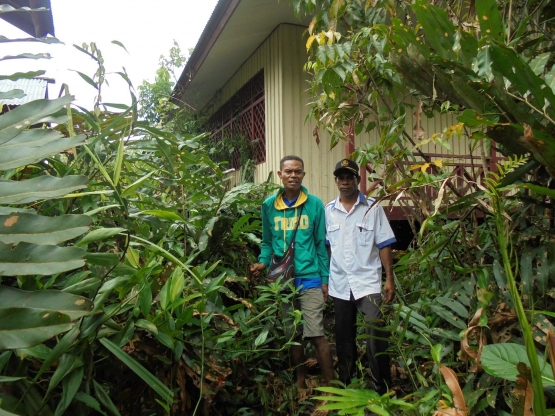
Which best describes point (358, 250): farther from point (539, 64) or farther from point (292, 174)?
point (539, 64)

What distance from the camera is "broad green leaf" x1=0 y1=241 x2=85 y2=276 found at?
1.15 metres

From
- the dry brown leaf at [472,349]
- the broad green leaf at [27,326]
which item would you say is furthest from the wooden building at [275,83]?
the broad green leaf at [27,326]

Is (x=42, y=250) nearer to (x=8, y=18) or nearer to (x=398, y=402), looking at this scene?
(x=398, y=402)

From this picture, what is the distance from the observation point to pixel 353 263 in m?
3.29

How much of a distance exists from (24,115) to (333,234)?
2432 mm

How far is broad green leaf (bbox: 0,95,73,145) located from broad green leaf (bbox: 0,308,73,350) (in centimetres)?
50

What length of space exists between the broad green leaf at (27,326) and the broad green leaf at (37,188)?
30 cm

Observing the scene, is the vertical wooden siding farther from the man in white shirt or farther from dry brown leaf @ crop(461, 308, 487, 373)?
dry brown leaf @ crop(461, 308, 487, 373)

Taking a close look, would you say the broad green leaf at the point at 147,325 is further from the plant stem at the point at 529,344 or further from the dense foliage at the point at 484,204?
the plant stem at the point at 529,344

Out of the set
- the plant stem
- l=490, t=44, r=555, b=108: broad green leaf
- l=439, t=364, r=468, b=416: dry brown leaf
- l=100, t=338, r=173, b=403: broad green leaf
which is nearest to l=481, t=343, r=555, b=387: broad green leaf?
l=439, t=364, r=468, b=416: dry brown leaf

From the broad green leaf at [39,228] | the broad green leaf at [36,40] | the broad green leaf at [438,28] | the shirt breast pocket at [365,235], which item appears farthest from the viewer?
the shirt breast pocket at [365,235]

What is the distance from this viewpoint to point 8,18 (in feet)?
15.9

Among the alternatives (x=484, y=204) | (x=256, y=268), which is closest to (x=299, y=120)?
(x=256, y=268)

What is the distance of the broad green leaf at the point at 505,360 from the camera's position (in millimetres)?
1427
